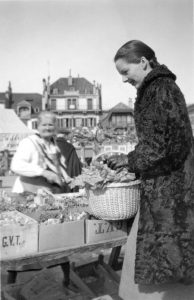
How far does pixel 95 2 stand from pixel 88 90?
34.1 meters

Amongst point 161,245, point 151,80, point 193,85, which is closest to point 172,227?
point 161,245

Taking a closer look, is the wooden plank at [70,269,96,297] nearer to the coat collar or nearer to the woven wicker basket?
the woven wicker basket

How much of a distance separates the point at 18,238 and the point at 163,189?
79cm

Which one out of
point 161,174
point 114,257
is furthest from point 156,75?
point 114,257

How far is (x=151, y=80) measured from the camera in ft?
5.56

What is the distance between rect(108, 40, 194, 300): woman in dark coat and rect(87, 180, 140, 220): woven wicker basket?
323mm

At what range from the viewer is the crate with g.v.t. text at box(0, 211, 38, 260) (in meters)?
1.93

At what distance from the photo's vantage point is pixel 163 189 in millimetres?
1687

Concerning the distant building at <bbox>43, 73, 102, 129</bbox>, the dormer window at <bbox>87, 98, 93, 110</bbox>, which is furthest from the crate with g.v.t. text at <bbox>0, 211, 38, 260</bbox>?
the dormer window at <bbox>87, 98, 93, 110</bbox>

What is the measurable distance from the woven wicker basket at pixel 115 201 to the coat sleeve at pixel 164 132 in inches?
16.8

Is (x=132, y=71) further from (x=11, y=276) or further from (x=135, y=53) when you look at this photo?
(x=11, y=276)

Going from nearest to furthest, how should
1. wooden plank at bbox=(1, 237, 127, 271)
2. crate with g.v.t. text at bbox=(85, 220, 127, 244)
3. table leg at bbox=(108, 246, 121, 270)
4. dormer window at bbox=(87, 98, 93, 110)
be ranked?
1. wooden plank at bbox=(1, 237, 127, 271)
2. crate with g.v.t. text at bbox=(85, 220, 127, 244)
3. table leg at bbox=(108, 246, 121, 270)
4. dormer window at bbox=(87, 98, 93, 110)

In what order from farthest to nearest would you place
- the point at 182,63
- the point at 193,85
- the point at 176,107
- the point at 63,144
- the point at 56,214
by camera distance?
the point at 63,144
the point at 182,63
the point at 193,85
the point at 56,214
the point at 176,107

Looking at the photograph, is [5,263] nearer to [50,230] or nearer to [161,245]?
[50,230]
